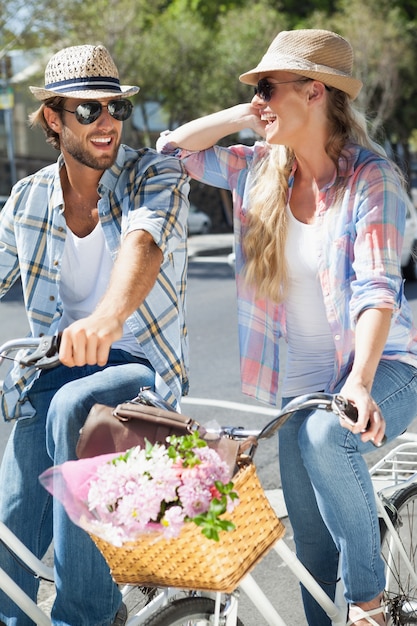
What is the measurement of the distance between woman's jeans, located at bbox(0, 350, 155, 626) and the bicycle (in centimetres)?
11

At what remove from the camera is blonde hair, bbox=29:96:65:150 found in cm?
302

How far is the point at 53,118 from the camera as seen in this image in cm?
304

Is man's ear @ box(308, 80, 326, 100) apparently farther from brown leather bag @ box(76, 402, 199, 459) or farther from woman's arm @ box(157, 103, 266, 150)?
brown leather bag @ box(76, 402, 199, 459)

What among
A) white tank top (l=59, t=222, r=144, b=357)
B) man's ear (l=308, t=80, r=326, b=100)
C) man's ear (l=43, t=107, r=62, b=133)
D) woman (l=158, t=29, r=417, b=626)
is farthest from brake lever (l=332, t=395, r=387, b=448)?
man's ear (l=43, t=107, r=62, b=133)

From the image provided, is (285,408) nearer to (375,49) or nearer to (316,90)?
(316,90)

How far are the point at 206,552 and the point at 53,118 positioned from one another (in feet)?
5.09

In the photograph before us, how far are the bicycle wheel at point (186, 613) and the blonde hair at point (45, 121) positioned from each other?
1.52 meters

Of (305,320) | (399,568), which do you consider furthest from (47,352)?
(399,568)

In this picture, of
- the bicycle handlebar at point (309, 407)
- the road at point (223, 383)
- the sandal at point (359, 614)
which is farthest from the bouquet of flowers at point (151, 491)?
the road at point (223, 383)

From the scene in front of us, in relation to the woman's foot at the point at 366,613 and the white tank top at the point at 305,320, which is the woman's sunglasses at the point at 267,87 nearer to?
the white tank top at the point at 305,320

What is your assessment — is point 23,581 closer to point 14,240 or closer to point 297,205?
point 14,240

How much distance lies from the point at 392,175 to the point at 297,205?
32 centimetres

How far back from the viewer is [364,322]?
2.60 metres

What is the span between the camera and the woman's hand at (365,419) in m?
2.34
